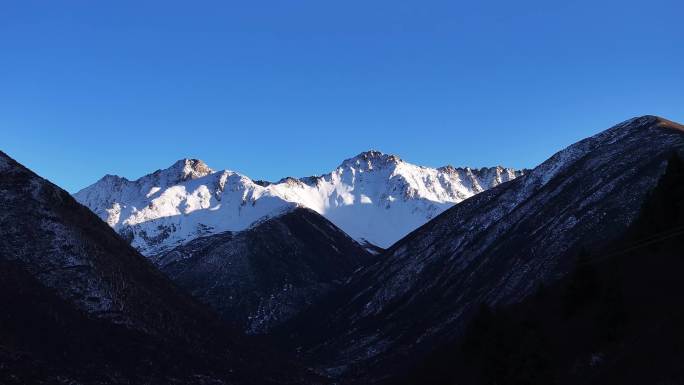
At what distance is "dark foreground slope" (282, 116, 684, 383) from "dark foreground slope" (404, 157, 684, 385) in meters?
39.4

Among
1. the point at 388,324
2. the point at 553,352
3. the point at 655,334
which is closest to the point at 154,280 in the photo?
the point at 388,324

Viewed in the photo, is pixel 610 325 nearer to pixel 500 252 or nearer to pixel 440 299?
pixel 500 252

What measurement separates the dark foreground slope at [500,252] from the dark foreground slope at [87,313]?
1261 inches

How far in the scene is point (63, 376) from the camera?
83.0 m

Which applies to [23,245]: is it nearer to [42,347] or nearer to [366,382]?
[42,347]

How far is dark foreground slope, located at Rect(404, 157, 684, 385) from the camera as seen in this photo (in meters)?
48.3

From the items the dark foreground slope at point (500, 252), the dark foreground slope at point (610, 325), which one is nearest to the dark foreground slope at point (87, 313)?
the dark foreground slope at point (500, 252)

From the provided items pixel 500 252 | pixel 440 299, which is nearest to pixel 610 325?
pixel 500 252

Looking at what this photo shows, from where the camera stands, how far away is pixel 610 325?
54.1 metres

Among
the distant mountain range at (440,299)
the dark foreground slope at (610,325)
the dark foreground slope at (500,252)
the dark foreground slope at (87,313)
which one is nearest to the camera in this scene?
the dark foreground slope at (610,325)

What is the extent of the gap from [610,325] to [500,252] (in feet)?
327

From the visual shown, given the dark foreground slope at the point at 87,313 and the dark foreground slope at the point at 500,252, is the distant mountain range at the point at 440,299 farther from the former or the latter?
the dark foreground slope at the point at 500,252

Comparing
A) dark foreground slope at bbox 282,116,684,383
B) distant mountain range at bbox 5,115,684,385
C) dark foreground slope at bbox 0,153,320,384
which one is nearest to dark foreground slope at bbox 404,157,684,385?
distant mountain range at bbox 5,115,684,385

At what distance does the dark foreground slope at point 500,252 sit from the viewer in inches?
5094
